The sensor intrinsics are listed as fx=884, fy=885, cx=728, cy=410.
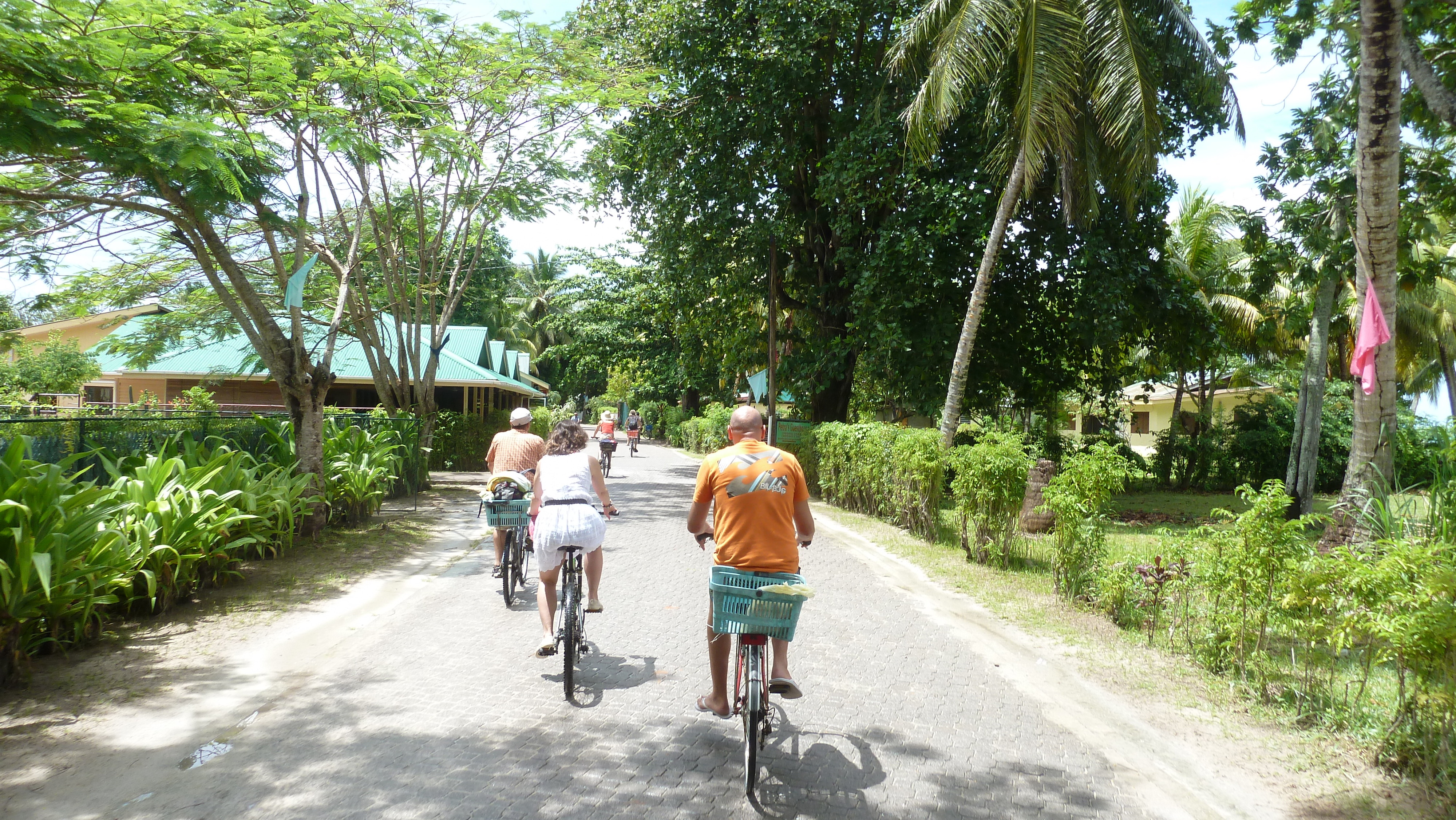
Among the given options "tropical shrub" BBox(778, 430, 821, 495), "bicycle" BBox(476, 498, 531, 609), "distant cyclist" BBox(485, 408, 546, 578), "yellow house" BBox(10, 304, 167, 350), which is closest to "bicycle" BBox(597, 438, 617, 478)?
"tropical shrub" BBox(778, 430, 821, 495)

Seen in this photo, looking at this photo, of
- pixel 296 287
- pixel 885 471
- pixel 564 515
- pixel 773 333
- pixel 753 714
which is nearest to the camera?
pixel 753 714

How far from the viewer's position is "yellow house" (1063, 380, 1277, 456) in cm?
3334

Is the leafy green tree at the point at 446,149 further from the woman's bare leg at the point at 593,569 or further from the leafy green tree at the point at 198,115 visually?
the woman's bare leg at the point at 593,569

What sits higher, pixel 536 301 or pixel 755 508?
pixel 536 301

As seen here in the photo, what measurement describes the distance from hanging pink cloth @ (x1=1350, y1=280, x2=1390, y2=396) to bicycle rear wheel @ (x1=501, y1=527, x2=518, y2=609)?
738 centimetres

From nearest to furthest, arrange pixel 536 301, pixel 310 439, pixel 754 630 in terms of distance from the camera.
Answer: pixel 754 630 → pixel 310 439 → pixel 536 301

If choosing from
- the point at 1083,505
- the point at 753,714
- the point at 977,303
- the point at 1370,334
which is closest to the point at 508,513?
the point at 753,714

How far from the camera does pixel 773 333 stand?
21266 millimetres

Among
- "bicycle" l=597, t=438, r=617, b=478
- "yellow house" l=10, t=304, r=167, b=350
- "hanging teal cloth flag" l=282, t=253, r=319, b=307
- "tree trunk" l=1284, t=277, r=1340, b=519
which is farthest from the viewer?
"bicycle" l=597, t=438, r=617, b=478

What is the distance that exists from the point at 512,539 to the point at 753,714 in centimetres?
462

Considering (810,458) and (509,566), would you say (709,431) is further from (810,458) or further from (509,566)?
(509,566)

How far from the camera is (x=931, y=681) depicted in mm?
6121

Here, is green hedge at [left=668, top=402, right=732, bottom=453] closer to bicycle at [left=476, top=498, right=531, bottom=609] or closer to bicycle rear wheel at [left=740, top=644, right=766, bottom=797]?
bicycle at [left=476, top=498, right=531, bottom=609]

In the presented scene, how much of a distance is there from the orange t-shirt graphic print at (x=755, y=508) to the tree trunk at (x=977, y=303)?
8.70 m
